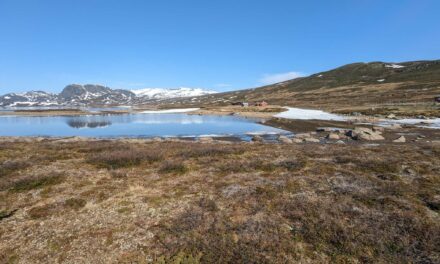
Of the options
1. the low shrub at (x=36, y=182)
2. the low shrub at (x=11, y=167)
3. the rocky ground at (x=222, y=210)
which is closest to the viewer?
the rocky ground at (x=222, y=210)

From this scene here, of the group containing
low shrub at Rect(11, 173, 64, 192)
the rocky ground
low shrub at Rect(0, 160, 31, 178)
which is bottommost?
the rocky ground

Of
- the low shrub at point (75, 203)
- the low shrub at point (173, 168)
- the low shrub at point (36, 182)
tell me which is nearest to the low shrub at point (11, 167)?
the low shrub at point (36, 182)

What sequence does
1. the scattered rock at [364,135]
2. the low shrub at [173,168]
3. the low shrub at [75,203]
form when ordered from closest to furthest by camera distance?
the low shrub at [75,203] → the low shrub at [173,168] → the scattered rock at [364,135]

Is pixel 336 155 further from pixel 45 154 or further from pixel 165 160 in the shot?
pixel 45 154

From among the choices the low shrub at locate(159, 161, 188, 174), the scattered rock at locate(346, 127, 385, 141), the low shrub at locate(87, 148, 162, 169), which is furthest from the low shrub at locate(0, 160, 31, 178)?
the scattered rock at locate(346, 127, 385, 141)

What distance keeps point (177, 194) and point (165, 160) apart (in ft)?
34.7

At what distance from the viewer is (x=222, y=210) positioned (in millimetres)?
17594

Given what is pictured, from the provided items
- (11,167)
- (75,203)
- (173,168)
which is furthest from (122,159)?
(75,203)

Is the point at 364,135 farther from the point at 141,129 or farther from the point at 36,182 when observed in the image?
the point at 141,129

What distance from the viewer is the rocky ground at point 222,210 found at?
13164 mm

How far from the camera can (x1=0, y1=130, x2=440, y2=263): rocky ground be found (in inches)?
518

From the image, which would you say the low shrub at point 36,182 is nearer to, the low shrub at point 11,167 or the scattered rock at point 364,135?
the low shrub at point 11,167

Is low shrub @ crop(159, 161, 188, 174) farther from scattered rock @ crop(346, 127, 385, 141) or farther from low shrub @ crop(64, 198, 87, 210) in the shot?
scattered rock @ crop(346, 127, 385, 141)

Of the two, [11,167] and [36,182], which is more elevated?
[11,167]
